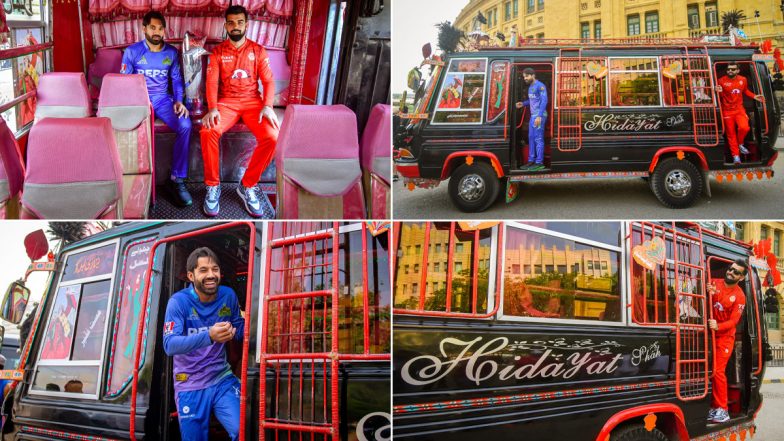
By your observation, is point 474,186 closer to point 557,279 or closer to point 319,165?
point 557,279

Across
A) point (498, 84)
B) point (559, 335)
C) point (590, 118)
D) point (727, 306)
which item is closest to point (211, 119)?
point (498, 84)

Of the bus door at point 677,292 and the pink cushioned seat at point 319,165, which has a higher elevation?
the pink cushioned seat at point 319,165

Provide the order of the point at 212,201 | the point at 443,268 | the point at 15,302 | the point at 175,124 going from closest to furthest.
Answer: the point at 175,124 → the point at 212,201 → the point at 443,268 → the point at 15,302

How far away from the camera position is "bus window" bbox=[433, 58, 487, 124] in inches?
123

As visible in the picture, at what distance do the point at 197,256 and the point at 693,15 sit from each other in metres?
2.29

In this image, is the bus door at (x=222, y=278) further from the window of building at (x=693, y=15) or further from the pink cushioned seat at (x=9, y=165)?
the window of building at (x=693, y=15)

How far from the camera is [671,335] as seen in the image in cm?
329

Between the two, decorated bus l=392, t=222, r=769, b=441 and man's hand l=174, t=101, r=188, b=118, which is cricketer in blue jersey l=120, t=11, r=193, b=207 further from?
decorated bus l=392, t=222, r=769, b=441

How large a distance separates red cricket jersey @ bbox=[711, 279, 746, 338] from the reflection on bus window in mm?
515

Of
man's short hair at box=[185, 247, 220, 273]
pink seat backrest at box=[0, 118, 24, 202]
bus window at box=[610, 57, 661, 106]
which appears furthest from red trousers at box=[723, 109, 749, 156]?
pink seat backrest at box=[0, 118, 24, 202]

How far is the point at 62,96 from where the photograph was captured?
116 inches

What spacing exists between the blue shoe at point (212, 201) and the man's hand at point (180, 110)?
0.96ft

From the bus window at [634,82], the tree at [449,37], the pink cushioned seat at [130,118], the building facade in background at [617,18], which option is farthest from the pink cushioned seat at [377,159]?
the bus window at [634,82]

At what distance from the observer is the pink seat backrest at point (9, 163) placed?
116 inches
